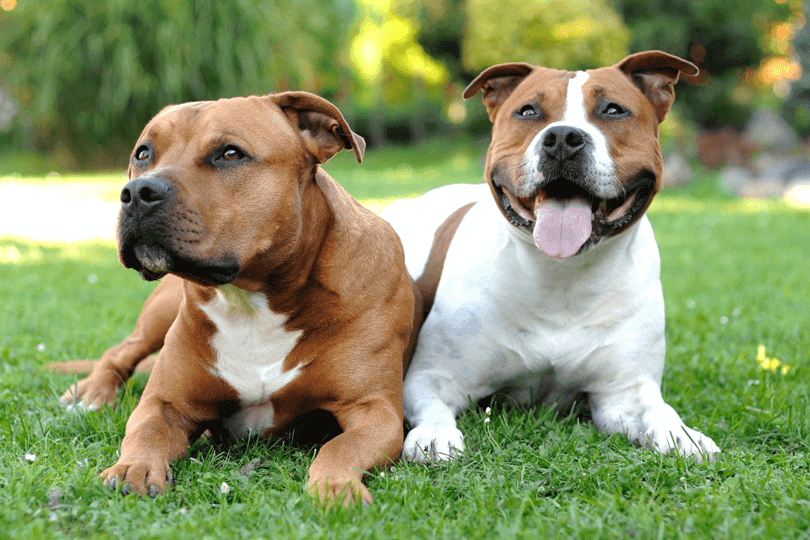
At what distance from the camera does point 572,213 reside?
11.2ft

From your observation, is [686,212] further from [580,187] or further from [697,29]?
[697,29]

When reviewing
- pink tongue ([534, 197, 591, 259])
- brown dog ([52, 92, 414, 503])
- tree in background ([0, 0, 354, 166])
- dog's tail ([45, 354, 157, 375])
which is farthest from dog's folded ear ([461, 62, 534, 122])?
tree in background ([0, 0, 354, 166])

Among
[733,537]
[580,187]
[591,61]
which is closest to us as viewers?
[733,537]

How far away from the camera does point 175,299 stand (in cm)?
398

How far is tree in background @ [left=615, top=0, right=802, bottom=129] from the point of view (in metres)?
23.7

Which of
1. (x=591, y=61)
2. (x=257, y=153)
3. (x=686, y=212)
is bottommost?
(x=686, y=212)

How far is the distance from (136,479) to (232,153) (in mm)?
1213

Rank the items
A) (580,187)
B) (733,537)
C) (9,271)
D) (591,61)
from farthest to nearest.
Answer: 1. (591,61)
2. (9,271)
3. (580,187)
4. (733,537)

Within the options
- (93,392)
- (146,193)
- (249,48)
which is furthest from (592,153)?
(249,48)

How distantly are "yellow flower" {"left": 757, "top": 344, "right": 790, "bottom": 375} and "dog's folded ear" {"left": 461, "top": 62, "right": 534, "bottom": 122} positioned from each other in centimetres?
213

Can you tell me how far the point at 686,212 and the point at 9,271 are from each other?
9999mm

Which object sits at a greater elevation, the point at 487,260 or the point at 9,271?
the point at 487,260

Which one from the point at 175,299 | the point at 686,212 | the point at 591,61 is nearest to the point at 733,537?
the point at 175,299

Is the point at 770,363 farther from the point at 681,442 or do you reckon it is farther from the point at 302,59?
the point at 302,59
